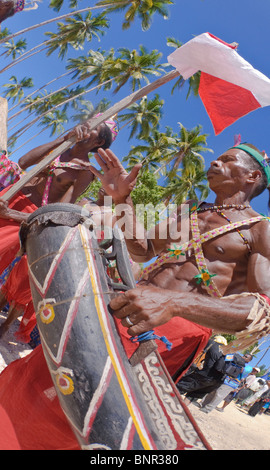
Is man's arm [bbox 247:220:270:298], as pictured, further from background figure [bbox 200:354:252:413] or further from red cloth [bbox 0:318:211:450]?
background figure [bbox 200:354:252:413]

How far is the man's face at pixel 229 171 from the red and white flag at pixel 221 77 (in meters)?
0.50

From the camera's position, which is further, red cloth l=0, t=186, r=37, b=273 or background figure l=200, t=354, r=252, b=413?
background figure l=200, t=354, r=252, b=413

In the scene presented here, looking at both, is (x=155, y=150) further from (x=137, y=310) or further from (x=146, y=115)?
(x=137, y=310)

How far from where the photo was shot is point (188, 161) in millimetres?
29734

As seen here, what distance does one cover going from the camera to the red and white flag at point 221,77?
280 centimetres

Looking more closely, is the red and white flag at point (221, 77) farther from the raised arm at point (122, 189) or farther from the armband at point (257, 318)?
the armband at point (257, 318)

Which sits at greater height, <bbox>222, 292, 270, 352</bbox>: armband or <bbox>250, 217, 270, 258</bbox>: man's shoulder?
<bbox>250, 217, 270, 258</bbox>: man's shoulder

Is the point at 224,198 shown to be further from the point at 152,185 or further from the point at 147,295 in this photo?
the point at 152,185

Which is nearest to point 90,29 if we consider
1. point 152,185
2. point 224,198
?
point 152,185

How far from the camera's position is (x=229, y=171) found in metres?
2.54

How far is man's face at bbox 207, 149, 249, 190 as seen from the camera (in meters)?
2.54

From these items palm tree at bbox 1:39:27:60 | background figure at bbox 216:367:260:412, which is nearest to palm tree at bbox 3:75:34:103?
palm tree at bbox 1:39:27:60

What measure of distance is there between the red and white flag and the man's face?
0.50 metres
